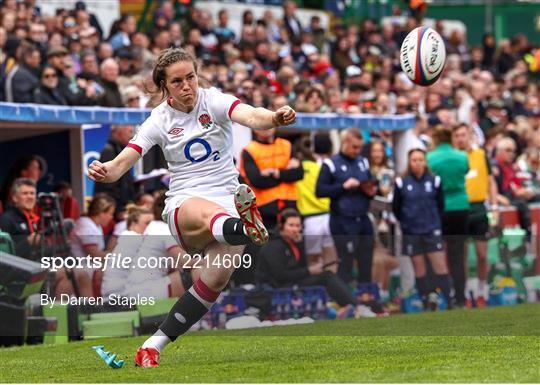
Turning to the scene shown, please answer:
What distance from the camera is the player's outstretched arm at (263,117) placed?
8805 mm

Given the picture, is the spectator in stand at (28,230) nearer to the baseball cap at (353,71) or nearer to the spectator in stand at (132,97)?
the spectator in stand at (132,97)

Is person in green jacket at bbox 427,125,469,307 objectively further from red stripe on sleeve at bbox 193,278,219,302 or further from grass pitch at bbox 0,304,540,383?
red stripe on sleeve at bbox 193,278,219,302

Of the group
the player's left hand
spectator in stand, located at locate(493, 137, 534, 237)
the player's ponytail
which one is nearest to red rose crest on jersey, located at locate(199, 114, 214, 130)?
the player's ponytail

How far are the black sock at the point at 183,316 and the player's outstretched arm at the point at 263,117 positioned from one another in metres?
1.27

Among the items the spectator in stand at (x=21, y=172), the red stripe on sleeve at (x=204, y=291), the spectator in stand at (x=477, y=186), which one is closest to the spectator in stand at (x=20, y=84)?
the spectator in stand at (x=21, y=172)

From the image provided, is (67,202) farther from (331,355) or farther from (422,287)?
(331,355)

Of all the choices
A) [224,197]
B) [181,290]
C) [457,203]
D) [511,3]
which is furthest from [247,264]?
[511,3]

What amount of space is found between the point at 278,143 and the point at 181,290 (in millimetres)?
3591

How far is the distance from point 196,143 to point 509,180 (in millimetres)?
11731

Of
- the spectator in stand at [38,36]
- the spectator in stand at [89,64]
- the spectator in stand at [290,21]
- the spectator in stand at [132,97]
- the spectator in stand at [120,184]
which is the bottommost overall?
the spectator in stand at [120,184]

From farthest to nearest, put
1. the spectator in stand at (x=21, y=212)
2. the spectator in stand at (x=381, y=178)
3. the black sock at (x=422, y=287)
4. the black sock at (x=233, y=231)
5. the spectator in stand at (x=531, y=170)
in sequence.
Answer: the spectator in stand at (x=531, y=170), the spectator in stand at (x=381, y=178), the black sock at (x=422, y=287), the spectator in stand at (x=21, y=212), the black sock at (x=233, y=231)

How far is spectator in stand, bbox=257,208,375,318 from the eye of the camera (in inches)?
574

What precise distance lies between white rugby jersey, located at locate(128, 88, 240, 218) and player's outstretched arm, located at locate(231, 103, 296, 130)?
21 centimetres

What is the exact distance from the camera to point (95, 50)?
840 inches
